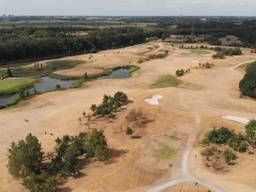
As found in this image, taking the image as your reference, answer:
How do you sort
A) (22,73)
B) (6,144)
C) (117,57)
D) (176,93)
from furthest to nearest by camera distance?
(117,57) < (22,73) < (176,93) < (6,144)

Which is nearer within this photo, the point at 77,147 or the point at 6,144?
the point at 77,147

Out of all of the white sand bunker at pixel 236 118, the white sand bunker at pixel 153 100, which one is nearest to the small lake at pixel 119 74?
the white sand bunker at pixel 153 100

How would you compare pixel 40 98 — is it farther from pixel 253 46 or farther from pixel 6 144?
pixel 253 46

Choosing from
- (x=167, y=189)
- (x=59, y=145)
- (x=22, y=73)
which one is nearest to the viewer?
(x=167, y=189)

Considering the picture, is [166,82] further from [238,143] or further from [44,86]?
[238,143]

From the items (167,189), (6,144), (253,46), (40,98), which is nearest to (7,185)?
(6,144)

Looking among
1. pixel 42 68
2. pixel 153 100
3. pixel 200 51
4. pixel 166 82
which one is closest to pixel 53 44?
pixel 42 68

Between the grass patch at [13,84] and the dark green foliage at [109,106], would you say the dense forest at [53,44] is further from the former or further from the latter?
the dark green foliage at [109,106]

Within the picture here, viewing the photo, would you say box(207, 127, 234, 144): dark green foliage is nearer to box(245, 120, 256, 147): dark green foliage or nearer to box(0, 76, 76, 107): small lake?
box(245, 120, 256, 147): dark green foliage

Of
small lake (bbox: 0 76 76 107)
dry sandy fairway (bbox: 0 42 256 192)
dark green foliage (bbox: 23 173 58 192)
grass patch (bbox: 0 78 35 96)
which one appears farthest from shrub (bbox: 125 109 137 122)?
grass patch (bbox: 0 78 35 96)
